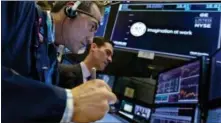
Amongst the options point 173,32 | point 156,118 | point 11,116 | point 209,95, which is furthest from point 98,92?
point 173,32

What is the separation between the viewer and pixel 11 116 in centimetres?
75

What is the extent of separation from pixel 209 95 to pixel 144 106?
989mm

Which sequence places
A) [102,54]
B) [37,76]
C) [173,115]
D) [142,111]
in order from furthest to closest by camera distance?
[102,54], [142,111], [173,115], [37,76]

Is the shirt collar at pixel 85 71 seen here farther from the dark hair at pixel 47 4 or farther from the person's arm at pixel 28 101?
the person's arm at pixel 28 101

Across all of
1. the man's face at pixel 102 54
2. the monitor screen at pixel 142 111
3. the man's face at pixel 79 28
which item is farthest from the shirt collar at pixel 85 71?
the man's face at pixel 79 28

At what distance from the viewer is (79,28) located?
1.54 m

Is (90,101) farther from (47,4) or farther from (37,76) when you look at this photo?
(47,4)

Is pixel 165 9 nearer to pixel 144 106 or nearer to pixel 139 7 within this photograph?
pixel 139 7

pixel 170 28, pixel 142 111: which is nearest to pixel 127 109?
pixel 142 111

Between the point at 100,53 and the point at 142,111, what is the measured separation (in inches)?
27.2

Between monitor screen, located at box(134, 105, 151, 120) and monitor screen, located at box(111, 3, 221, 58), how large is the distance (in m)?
0.46

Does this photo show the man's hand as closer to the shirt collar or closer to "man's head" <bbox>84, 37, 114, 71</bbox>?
the shirt collar

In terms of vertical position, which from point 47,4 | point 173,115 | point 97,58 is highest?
point 47,4

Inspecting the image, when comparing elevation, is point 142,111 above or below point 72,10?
below
